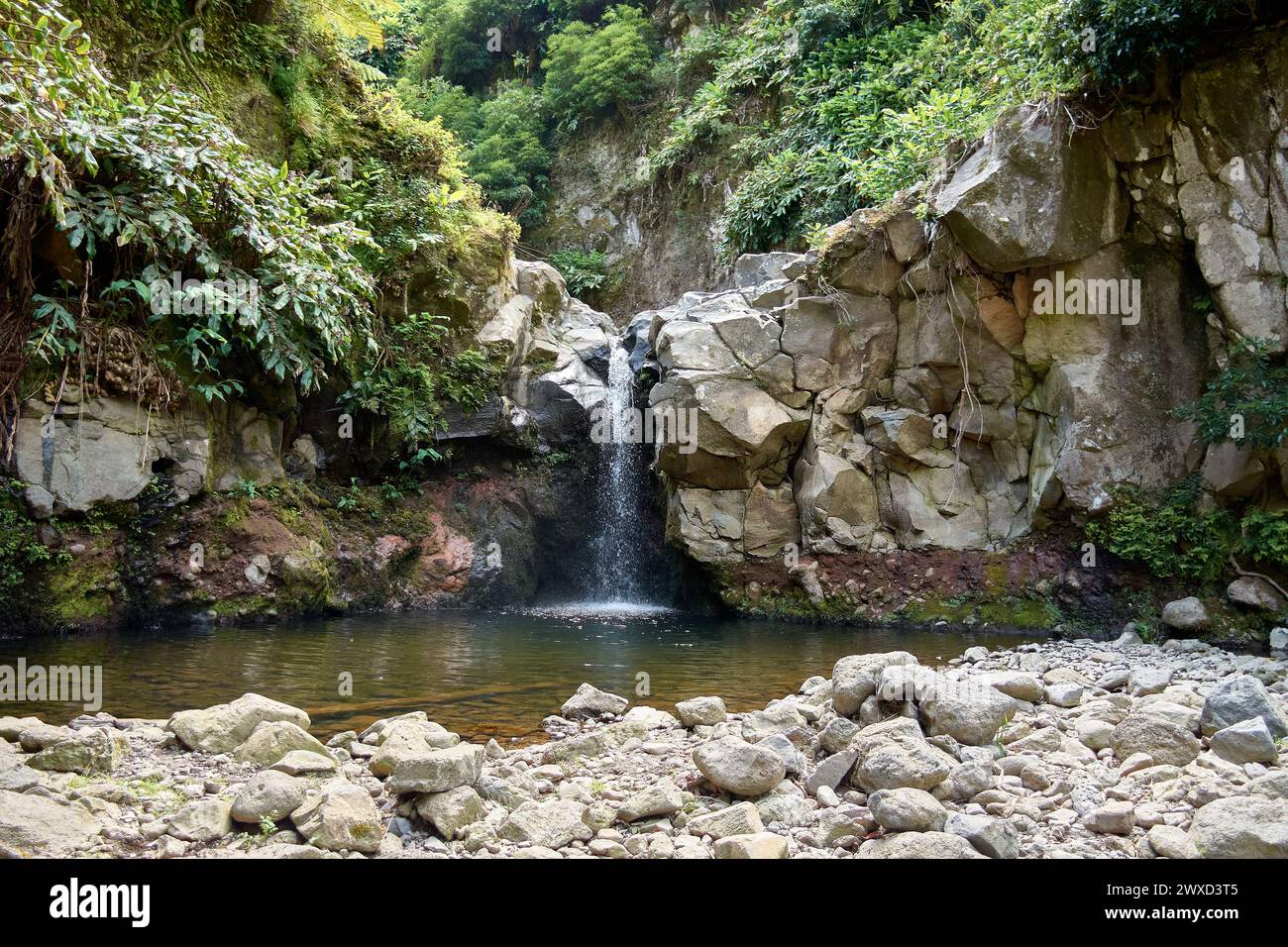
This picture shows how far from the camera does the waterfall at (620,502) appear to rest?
16.0 metres

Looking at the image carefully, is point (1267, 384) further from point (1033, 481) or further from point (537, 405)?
point (537, 405)

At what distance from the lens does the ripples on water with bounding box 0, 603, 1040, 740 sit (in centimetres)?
636

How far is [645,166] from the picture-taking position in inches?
857

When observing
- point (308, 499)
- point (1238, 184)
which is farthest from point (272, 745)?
point (1238, 184)

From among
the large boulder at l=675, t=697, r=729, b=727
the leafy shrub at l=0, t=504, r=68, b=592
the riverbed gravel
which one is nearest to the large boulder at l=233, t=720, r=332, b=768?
the riverbed gravel

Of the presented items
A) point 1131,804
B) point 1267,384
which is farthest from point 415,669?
point 1267,384

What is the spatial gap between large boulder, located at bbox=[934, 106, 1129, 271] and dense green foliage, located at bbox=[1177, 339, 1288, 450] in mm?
2414

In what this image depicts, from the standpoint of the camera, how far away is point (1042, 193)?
1086cm

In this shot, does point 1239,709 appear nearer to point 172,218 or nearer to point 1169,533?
point 1169,533

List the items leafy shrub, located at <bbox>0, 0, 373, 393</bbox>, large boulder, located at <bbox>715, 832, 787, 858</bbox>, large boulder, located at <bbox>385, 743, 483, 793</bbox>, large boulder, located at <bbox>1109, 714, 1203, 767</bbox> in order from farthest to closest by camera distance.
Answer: leafy shrub, located at <bbox>0, 0, 373, 393</bbox>, large boulder, located at <bbox>1109, 714, 1203, 767</bbox>, large boulder, located at <bbox>385, 743, 483, 793</bbox>, large boulder, located at <bbox>715, 832, 787, 858</bbox>

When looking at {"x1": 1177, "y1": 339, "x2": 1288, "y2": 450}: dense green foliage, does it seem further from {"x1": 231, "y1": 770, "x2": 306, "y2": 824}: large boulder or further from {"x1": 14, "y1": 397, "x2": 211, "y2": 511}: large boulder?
{"x1": 14, "y1": 397, "x2": 211, "y2": 511}: large boulder

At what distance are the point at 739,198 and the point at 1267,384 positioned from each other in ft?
35.2

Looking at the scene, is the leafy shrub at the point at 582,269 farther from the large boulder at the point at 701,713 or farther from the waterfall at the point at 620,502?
the large boulder at the point at 701,713

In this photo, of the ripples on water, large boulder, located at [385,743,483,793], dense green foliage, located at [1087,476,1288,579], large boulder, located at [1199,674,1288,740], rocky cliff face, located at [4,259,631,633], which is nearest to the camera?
large boulder, located at [385,743,483,793]
